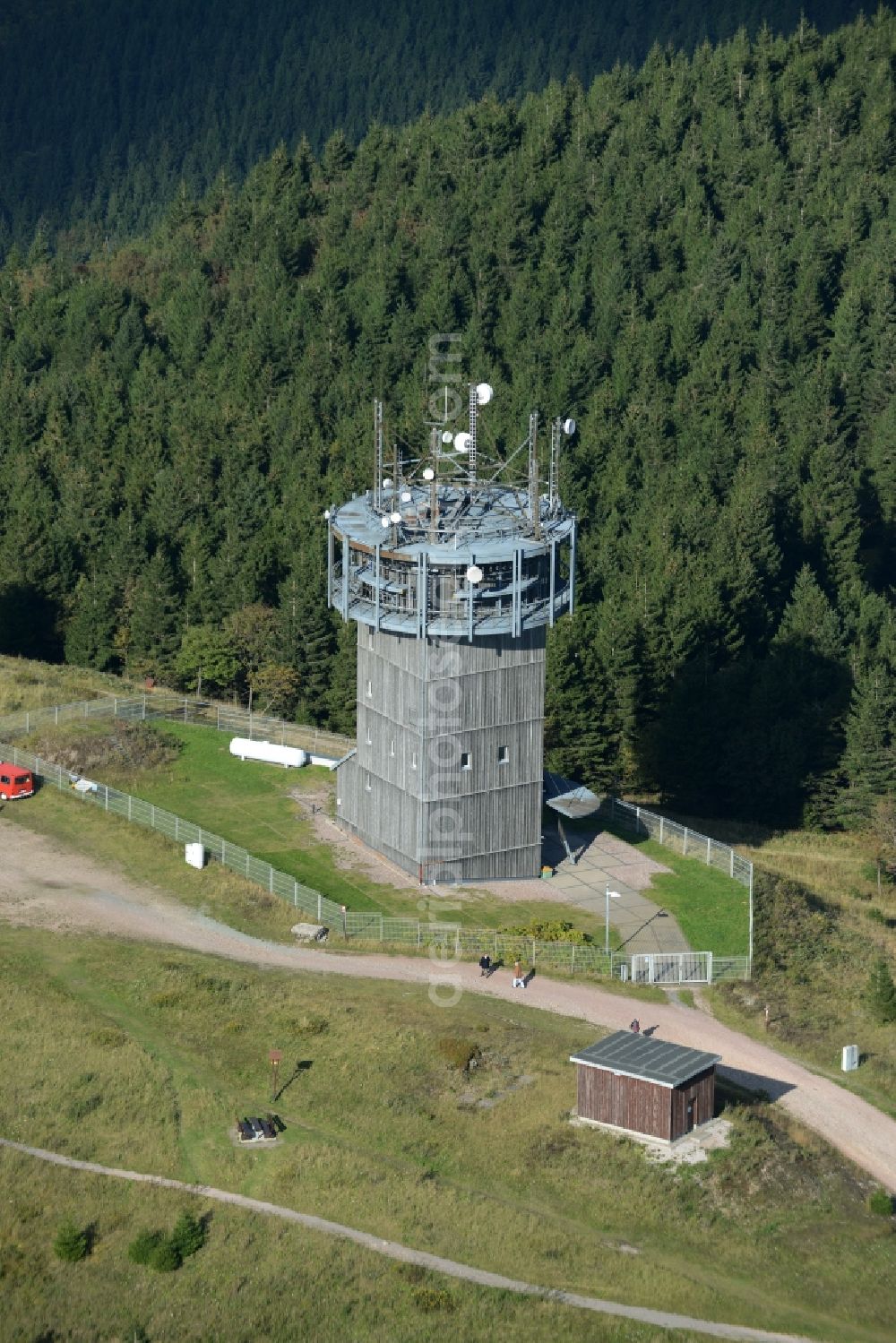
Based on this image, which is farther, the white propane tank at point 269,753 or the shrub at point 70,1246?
the white propane tank at point 269,753

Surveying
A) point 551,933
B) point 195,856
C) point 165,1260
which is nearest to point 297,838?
point 195,856

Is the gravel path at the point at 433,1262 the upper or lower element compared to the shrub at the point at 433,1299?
lower

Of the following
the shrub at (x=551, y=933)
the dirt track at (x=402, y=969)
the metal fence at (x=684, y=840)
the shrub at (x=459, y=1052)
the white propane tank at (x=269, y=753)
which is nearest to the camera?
the dirt track at (x=402, y=969)

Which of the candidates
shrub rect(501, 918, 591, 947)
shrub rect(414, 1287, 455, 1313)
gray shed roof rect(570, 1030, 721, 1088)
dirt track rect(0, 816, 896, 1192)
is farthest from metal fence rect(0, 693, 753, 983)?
shrub rect(414, 1287, 455, 1313)

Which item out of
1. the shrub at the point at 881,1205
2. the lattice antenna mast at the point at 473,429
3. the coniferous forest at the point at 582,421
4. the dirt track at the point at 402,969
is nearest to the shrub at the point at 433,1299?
the shrub at the point at 881,1205

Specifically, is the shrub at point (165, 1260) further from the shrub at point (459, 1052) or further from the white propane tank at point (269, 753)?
the white propane tank at point (269, 753)

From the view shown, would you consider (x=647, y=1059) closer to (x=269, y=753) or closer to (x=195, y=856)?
(x=195, y=856)

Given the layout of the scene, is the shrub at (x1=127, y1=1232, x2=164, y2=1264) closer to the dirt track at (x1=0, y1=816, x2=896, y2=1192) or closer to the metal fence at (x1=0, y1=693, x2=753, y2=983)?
the dirt track at (x1=0, y1=816, x2=896, y2=1192)
